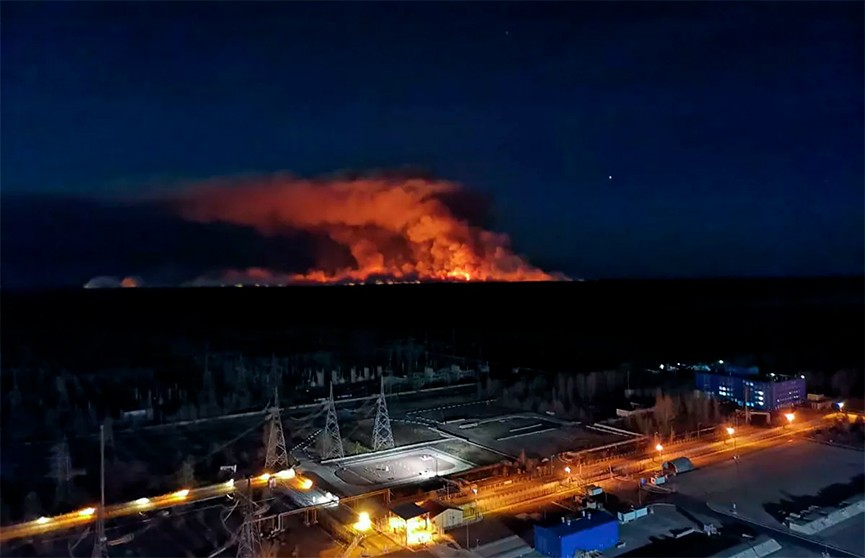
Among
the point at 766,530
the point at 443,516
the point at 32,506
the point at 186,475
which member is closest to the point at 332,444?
the point at 186,475

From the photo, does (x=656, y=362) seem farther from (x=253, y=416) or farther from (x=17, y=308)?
(x=17, y=308)

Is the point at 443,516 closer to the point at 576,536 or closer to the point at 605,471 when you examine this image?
the point at 576,536

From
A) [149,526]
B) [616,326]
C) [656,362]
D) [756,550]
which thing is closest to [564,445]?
[756,550]

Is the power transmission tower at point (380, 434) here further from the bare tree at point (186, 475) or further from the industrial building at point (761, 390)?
the industrial building at point (761, 390)

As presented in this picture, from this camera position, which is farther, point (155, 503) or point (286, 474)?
point (286, 474)

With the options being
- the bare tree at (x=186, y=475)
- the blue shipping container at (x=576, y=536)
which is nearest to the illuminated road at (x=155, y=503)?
the bare tree at (x=186, y=475)

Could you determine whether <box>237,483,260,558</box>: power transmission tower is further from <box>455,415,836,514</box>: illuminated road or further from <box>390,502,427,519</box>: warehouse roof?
<box>455,415,836,514</box>: illuminated road
